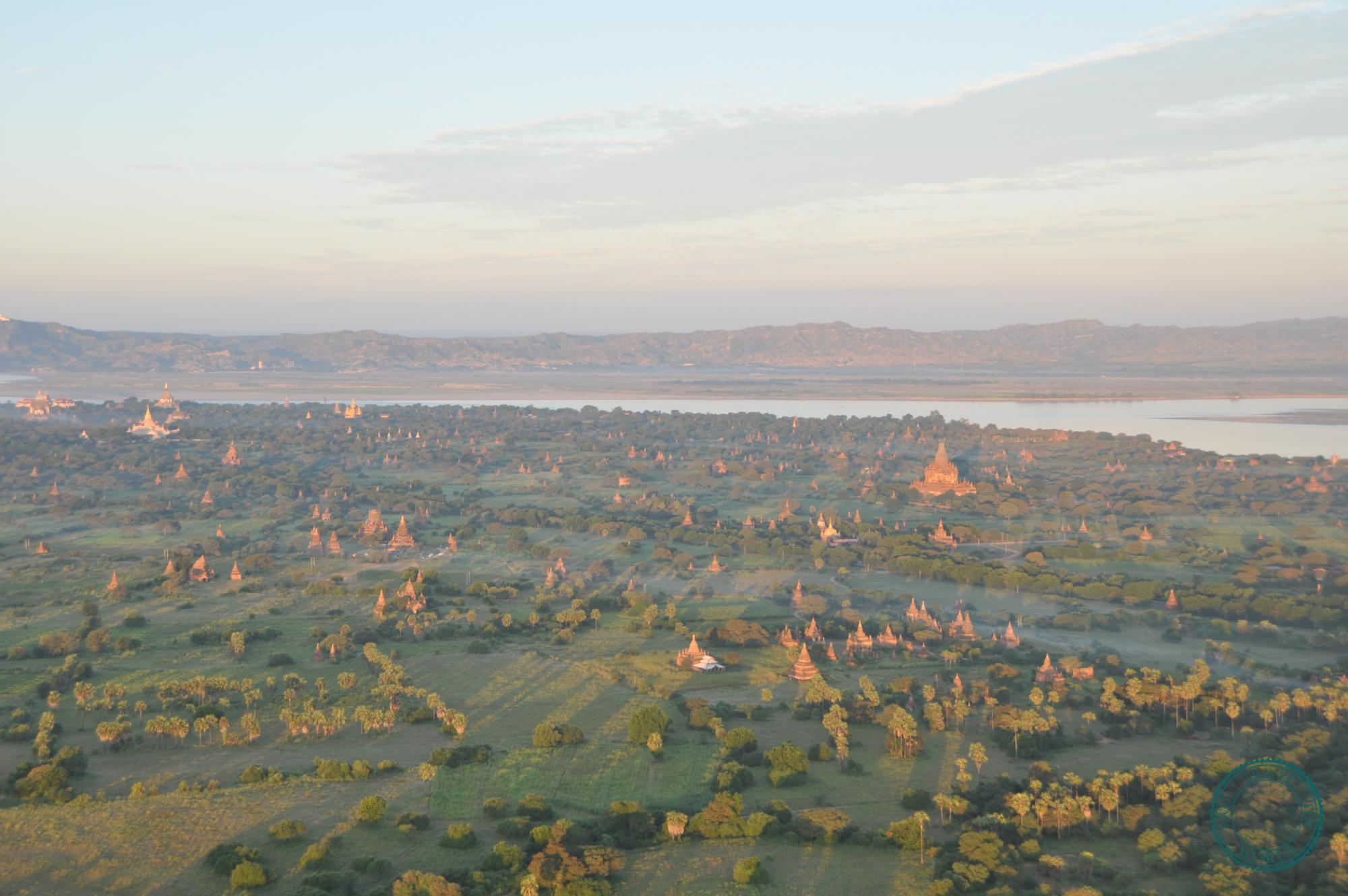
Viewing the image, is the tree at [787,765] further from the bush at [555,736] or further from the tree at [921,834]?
the bush at [555,736]

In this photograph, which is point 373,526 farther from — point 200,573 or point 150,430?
point 150,430

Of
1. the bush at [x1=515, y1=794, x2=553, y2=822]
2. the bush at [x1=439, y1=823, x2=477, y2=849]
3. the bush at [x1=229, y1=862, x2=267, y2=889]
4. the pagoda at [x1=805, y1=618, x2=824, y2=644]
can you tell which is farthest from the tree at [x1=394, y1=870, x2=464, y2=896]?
the pagoda at [x1=805, y1=618, x2=824, y2=644]

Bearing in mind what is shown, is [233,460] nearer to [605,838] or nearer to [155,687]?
[155,687]

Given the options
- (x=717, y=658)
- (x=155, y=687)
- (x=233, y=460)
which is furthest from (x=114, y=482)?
(x=717, y=658)

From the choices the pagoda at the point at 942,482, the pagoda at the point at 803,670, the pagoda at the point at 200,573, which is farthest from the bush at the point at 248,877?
the pagoda at the point at 942,482

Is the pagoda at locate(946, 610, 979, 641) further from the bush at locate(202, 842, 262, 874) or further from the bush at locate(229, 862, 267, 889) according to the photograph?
the bush at locate(229, 862, 267, 889)
